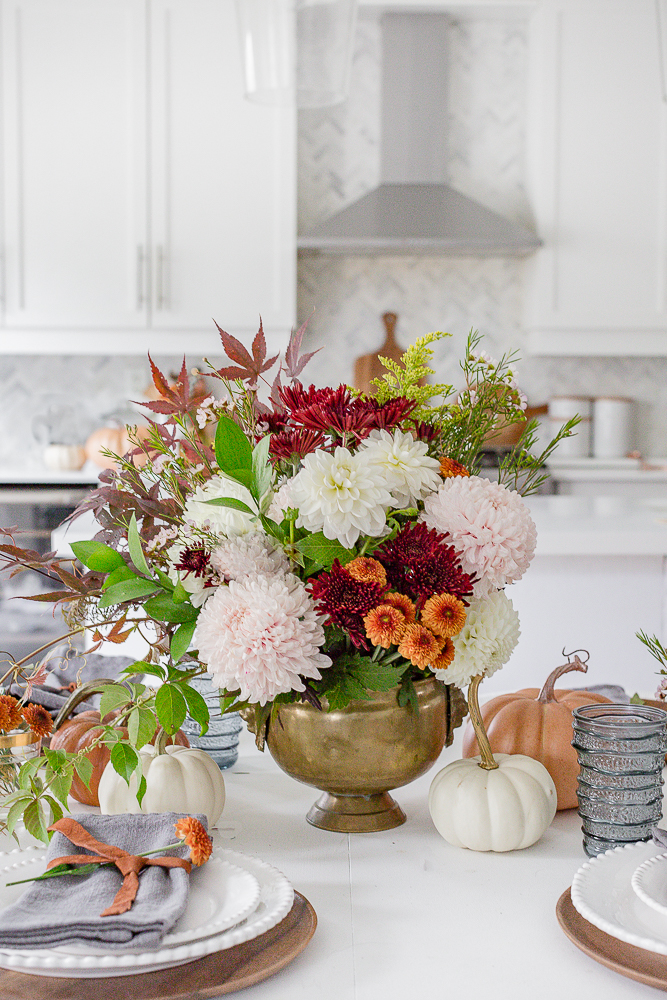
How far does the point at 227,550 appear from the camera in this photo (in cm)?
72

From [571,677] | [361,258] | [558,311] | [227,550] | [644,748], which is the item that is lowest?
[571,677]

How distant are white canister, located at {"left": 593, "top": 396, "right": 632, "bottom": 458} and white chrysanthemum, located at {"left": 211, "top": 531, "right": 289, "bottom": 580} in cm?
317

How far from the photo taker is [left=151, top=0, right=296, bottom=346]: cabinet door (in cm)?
331

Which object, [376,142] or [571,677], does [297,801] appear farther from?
[376,142]

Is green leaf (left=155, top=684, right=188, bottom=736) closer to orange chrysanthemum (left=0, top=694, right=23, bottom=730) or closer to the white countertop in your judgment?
orange chrysanthemum (left=0, top=694, right=23, bottom=730)

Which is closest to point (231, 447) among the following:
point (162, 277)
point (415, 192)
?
point (162, 277)

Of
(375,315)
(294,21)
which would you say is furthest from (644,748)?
(375,315)

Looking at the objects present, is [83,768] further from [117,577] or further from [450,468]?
[450,468]

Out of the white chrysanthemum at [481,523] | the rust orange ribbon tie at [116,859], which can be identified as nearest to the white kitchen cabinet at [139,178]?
the white chrysanthemum at [481,523]

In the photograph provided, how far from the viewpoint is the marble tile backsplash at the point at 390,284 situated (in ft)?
12.1

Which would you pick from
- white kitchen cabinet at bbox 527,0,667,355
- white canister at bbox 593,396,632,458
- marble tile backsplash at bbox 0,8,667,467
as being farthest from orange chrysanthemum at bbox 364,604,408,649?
white canister at bbox 593,396,632,458

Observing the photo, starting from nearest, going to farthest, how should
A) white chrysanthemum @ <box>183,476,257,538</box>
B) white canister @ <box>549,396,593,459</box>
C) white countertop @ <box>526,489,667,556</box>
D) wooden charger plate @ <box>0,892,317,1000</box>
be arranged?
1. wooden charger plate @ <box>0,892,317,1000</box>
2. white chrysanthemum @ <box>183,476,257,538</box>
3. white countertop @ <box>526,489,667,556</box>
4. white canister @ <box>549,396,593,459</box>

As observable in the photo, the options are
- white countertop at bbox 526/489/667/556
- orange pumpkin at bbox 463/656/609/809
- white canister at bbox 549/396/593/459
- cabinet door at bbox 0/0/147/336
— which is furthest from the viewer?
white canister at bbox 549/396/593/459

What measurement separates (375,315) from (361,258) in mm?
234
